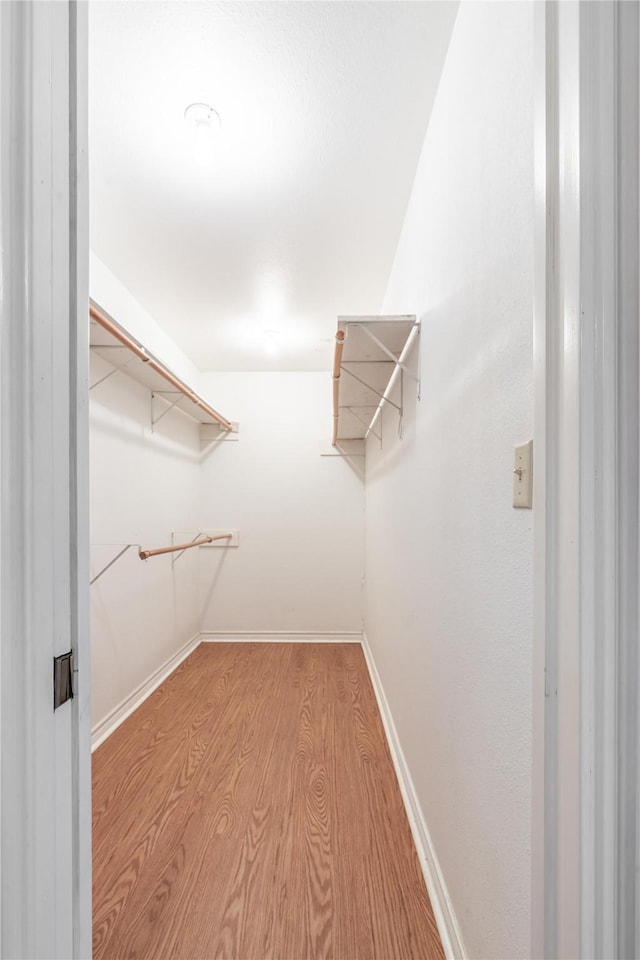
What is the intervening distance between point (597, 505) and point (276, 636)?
11.8 feet

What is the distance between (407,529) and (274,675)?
1.82 meters

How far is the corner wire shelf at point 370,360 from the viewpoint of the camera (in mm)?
1488

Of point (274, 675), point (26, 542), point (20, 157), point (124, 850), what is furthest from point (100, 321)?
point (274, 675)

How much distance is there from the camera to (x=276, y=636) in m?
3.71

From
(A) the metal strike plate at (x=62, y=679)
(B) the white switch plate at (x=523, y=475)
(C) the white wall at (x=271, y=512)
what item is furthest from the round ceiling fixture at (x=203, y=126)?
(C) the white wall at (x=271, y=512)

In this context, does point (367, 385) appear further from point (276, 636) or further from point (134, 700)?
point (276, 636)

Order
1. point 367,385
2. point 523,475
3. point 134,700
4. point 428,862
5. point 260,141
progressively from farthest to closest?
point 134,700 < point 367,385 < point 260,141 < point 428,862 < point 523,475

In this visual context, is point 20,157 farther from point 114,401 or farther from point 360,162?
point 114,401

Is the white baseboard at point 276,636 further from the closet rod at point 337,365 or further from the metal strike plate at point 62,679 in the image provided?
the metal strike plate at point 62,679

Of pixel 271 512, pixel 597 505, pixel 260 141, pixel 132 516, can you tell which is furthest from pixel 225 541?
pixel 597 505

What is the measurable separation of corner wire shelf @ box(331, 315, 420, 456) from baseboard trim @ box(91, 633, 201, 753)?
214 centimetres

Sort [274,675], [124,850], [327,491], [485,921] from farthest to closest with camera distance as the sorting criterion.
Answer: [327,491] < [274,675] < [124,850] < [485,921]

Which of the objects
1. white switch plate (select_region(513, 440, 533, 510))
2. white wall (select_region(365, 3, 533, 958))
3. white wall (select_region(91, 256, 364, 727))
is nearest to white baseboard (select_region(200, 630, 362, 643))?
white wall (select_region(91, 256, 364, 727))

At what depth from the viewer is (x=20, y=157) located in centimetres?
44
